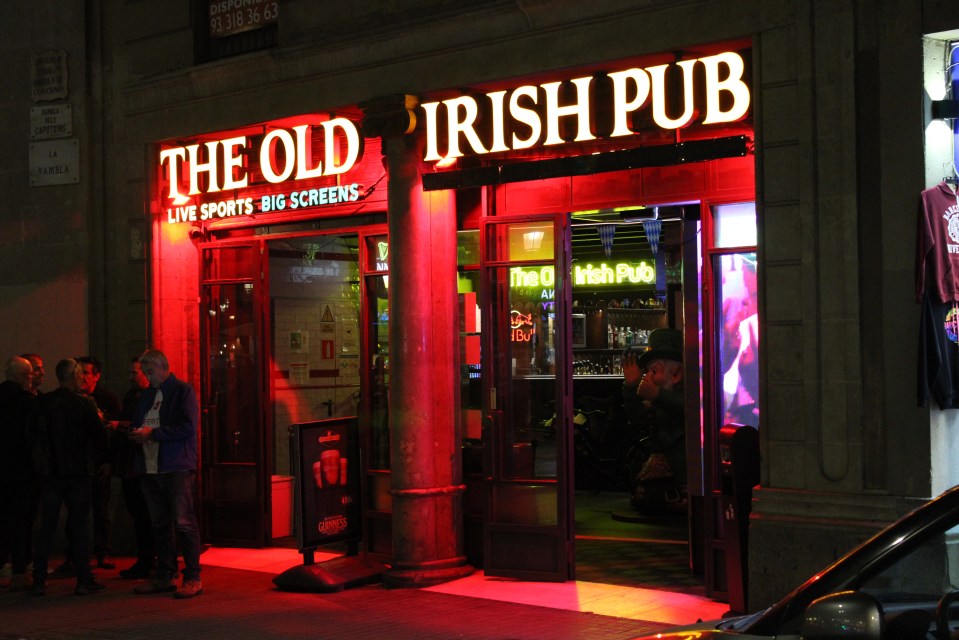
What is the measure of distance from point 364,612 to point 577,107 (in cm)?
418

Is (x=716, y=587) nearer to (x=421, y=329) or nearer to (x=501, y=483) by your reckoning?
(x=501, y=483)

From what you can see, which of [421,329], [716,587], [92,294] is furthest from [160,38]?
[716,587]

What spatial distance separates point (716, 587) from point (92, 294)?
7.50m

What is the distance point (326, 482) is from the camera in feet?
35.7

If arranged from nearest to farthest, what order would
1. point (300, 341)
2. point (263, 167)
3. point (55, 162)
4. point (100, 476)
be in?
point (100, 476), point (263, 167), point (300, 341), point (55, 162)

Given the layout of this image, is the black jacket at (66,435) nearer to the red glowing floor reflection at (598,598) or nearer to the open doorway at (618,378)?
the red glowing floor reflection at (598,598)

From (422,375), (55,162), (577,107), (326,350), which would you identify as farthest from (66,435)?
(577,107)

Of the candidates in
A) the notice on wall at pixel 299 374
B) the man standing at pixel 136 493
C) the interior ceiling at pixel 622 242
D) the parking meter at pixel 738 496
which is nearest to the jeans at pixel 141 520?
the man standing at pixel 136 493

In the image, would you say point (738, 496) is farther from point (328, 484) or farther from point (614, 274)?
point (614, 274)

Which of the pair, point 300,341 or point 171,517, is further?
point 300,341

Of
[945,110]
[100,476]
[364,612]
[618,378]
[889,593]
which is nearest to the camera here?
[889,593]

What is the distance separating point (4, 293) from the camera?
14.2 meters

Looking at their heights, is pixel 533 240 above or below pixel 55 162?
below

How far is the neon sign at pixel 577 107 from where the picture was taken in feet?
30.0
